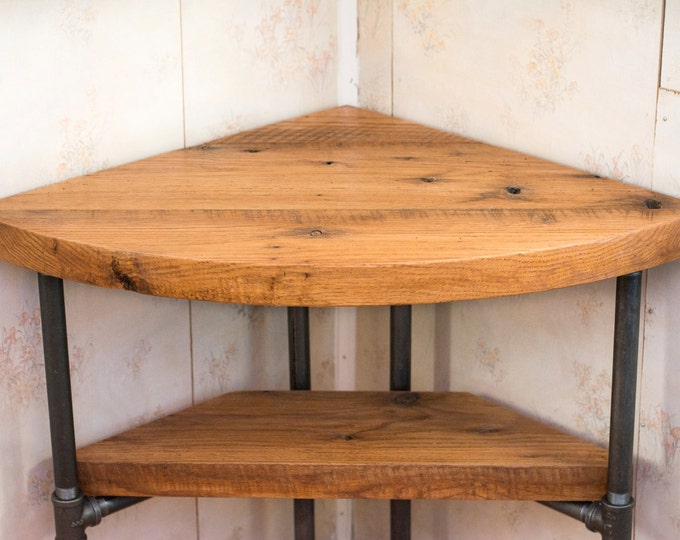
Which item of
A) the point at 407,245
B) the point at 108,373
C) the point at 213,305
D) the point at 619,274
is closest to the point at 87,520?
the point at 108,373

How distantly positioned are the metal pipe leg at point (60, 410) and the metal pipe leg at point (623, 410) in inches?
23.3

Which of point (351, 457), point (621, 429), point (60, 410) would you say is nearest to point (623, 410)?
point (621, 429)

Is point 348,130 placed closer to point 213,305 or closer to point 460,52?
point 460,52

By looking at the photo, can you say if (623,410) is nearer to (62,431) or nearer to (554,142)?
(554,142)

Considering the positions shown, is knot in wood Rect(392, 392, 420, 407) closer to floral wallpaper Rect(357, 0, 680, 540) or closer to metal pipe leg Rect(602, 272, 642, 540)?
floral wallpaper Rect(357, 0, 680, 540)

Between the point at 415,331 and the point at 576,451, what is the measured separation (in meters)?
0.35

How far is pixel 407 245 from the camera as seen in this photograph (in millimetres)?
924

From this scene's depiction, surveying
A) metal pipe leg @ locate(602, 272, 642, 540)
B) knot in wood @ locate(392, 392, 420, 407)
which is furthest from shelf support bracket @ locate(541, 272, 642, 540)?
knot in wood @ locate(392, 392, 420, 407)

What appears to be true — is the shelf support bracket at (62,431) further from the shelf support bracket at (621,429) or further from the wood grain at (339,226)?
the shelf support bracket at (621,429)

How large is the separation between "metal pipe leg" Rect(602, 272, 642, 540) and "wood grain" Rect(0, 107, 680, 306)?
59 mm

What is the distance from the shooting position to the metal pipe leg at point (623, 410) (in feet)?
3.40

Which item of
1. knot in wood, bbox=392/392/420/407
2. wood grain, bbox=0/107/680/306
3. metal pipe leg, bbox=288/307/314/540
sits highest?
wood grain, bbox=0/107/680/306

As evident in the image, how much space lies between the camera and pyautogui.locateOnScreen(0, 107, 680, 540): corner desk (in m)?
0.90

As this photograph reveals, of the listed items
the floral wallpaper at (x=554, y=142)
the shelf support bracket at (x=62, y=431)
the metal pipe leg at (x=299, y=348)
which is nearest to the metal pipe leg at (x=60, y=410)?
the shelf support bracket at (x=62, y=431)
